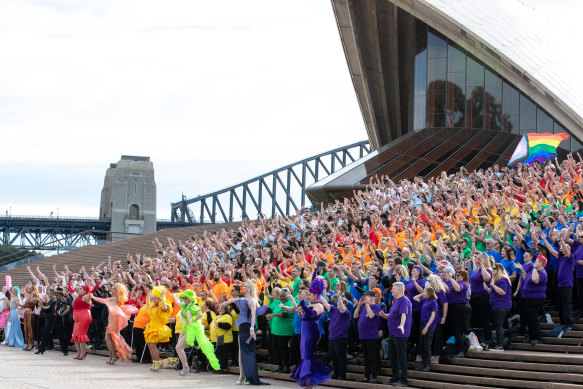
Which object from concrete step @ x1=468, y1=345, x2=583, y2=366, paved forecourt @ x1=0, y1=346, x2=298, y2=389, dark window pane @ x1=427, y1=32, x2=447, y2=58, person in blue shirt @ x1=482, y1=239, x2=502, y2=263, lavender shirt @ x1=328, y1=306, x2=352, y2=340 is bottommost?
paved forecourt @ x1=0, y1=346, x2=298, y2=389

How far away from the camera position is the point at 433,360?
11.3m

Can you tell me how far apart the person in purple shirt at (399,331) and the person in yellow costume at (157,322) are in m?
4.36

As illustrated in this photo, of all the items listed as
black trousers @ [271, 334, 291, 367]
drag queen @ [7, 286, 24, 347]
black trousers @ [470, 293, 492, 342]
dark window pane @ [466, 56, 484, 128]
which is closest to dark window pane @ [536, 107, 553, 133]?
dark window pane @ [466, 56, 484, 128]

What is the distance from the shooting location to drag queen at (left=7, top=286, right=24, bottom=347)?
17578mm

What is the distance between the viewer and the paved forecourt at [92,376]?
35.7 feet

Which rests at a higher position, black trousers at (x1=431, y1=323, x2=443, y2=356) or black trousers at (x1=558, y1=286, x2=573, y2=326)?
black trousers at (x1=558, y1=286, x2=573, y2=326)

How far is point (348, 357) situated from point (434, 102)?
26437 millimetres

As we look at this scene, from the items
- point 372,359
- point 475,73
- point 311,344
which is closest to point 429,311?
point 372,359

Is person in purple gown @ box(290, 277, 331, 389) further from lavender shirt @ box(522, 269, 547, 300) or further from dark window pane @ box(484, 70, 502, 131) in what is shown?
dark window pane @ box(484, 70, 502, 131)

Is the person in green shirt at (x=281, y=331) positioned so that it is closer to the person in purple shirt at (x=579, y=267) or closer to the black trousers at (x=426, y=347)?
the black trousers at (x=426, y=347)

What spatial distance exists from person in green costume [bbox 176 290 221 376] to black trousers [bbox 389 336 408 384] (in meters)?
3.14

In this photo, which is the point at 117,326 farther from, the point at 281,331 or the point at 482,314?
the point at 482,314

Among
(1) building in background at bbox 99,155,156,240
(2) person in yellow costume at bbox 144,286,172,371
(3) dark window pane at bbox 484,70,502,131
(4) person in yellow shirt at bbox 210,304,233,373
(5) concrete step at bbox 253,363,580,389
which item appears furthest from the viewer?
(1) building in background at bbox 99,155,156,240

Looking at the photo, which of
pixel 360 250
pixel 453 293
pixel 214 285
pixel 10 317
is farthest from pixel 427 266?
pixel 10 317
